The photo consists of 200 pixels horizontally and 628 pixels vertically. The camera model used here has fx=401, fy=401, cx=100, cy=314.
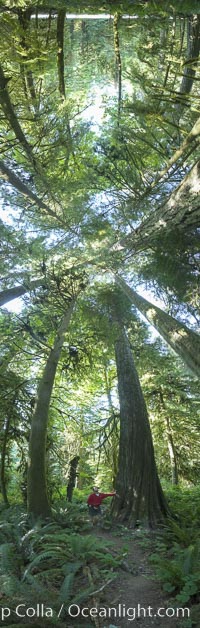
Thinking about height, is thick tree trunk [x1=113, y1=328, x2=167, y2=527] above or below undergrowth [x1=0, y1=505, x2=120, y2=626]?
above

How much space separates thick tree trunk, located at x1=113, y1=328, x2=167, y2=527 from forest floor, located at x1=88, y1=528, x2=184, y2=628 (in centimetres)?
132

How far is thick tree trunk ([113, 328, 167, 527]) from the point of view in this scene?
7.63 metres

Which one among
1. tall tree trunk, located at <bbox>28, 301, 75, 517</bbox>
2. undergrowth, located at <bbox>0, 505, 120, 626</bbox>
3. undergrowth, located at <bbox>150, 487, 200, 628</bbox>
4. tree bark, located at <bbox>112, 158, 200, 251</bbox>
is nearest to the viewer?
undergrowth, located at <bbox>0, 505, 120, 626</bbox>

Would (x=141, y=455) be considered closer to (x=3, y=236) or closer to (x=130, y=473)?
(x=130, y=473)

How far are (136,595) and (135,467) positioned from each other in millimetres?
3561

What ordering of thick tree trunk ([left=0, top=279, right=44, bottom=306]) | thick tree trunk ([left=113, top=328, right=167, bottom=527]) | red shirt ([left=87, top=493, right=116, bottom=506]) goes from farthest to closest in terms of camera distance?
thick tree trunk ([left=0, top=279, right=44, bottom=306]) < red shirt ([left=87, top=493, right=116, bottom=506]) < thick tree trunk ([left=113, top=328, right=167, bottom=527])

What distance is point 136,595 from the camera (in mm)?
4531

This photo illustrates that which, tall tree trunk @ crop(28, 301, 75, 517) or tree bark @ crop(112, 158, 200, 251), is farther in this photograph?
tall tree trunk @ crop(28, 301, 75, 517)

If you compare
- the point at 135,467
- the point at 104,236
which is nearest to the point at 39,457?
the point at 135,467

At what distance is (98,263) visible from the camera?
10.2m

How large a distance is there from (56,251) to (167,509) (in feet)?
20.7

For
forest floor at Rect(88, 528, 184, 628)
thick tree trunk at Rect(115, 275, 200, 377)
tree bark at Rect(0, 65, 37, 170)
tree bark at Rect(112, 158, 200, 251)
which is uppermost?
tree bark at Rect(0, 65, 37, 170)

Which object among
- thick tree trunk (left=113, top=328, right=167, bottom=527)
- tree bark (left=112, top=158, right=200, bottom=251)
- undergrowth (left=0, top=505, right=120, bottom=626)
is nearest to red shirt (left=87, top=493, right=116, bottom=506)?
thick tree trunk (left=113, top=328, right=167, bottom=527)

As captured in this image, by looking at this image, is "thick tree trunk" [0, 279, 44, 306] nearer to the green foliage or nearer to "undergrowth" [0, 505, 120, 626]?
"undergrowth" [0, 505, 120, 626]
